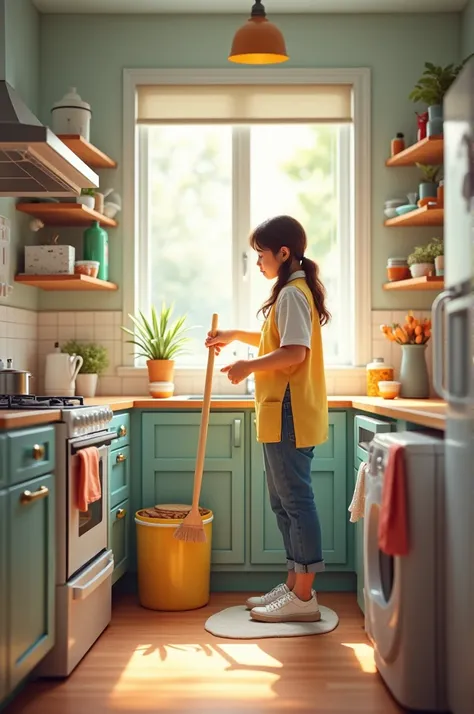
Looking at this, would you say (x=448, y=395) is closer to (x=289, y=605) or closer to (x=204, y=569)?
(x=289, y=605)

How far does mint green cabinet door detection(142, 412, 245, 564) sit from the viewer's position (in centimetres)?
375

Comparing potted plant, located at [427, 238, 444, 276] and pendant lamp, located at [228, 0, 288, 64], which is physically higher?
pendant lamp, located at [228, 0, 288, 64]

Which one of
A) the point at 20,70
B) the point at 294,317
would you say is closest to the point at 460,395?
the point at 294,317

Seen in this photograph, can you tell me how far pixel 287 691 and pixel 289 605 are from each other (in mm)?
692

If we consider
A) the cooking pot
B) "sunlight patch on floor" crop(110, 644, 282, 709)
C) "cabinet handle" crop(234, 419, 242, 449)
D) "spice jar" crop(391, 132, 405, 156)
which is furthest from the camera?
"spice jar" crop(391, 132, 405, 156)

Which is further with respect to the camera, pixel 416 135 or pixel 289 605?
pixel 416 135

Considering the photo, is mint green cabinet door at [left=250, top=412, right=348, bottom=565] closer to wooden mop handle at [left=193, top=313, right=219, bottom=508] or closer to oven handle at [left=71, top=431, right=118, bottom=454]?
wooden mop handle at [left=193, top=313, right=219, bottom=508]

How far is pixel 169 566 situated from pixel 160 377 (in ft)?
3.20

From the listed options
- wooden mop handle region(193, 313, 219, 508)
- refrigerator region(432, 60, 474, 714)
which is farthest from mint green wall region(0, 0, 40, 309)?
refrigerator region(432, 60, 474, 714)

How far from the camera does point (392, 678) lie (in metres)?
2.46

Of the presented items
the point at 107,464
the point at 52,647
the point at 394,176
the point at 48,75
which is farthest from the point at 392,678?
the point at 48,75

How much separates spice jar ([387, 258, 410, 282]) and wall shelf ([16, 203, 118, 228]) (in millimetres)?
1374

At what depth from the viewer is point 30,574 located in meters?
2.44

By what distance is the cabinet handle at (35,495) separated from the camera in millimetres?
2357
